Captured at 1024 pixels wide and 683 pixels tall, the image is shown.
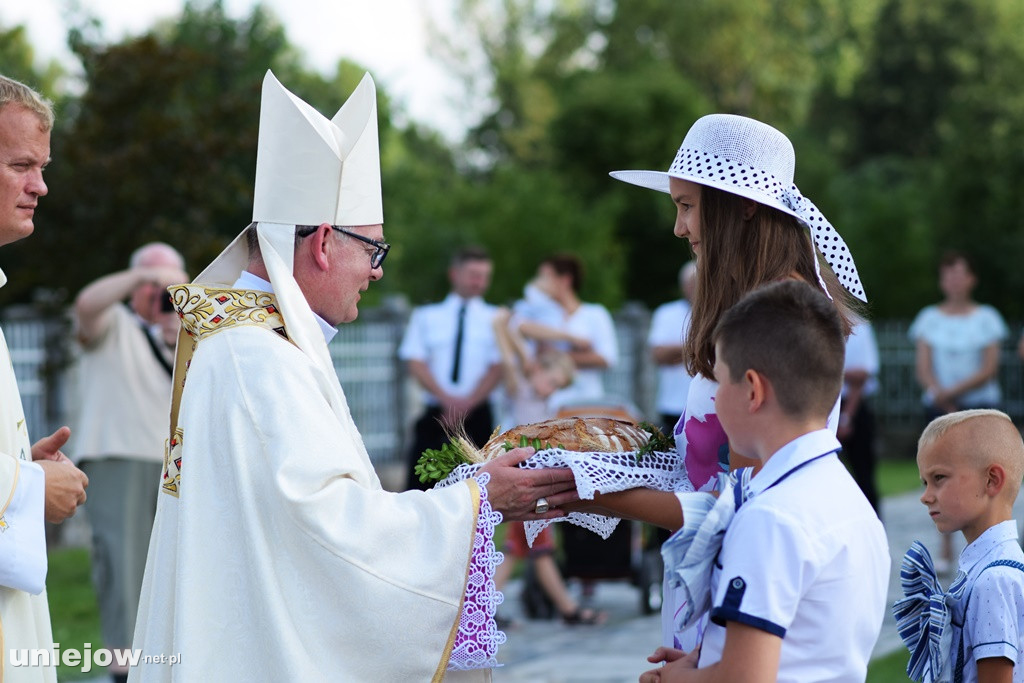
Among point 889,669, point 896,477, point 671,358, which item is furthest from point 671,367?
point 896,477

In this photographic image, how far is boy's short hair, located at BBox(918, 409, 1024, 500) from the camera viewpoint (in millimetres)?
3449

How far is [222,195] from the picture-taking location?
1219 centimetres

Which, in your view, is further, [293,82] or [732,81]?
[732,81]

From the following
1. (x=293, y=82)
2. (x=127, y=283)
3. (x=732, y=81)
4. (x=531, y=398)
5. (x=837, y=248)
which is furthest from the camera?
(x=732, y=81)

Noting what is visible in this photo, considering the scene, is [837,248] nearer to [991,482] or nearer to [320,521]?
[991,482]

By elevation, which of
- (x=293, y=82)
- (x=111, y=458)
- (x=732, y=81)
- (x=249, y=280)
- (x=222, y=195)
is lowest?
(x=111, y=458)

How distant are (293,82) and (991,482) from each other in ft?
65.4

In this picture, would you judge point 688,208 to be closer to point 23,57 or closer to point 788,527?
point 788,527

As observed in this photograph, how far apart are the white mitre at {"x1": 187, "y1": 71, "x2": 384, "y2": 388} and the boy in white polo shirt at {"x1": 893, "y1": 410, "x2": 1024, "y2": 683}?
1728 mm

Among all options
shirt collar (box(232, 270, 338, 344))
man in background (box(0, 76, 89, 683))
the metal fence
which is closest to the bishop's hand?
shirt collar (box(232, 270, 338, 344))

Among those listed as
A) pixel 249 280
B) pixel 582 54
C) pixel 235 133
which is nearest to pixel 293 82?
pixel 235 133

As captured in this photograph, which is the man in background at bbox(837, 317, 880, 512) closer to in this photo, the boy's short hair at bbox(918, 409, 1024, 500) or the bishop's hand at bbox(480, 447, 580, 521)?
the boy's short hair at bbox(918, 409, 1024, 500)

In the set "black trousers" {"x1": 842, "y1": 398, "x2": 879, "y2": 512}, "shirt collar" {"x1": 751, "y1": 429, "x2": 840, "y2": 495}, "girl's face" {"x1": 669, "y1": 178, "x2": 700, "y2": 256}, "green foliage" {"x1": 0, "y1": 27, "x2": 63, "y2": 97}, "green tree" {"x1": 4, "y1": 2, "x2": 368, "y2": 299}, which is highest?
"green foliage" {"x1": 0, "y1": 27, "x2": 63, "y2": 97}

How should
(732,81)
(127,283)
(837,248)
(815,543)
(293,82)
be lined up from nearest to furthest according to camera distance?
1. (815,543)
2. (837,248)
3. (127,283)
4. (293,82)
5. (732,81)
